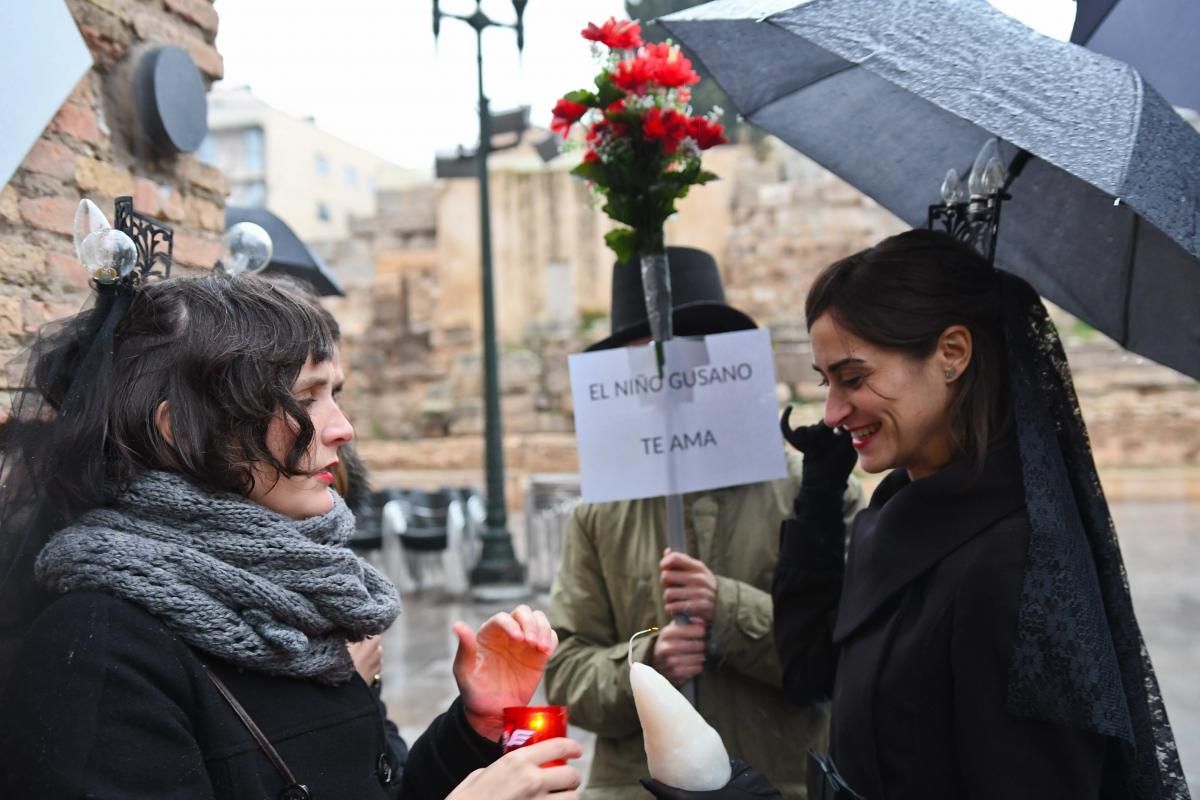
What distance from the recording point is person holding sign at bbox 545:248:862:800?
230cm

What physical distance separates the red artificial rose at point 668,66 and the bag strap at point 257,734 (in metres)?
1.47

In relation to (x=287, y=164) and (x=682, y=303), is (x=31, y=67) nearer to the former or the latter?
(x=682, y=303)

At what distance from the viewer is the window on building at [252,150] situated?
4338 cm

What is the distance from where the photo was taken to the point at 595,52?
2.15 meters

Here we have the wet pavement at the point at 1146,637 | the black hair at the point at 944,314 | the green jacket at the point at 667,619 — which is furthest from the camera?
the wet pavement at the point at 1146,637

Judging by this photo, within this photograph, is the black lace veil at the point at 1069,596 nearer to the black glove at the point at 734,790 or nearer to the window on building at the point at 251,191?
the black glove at the point at 734,790

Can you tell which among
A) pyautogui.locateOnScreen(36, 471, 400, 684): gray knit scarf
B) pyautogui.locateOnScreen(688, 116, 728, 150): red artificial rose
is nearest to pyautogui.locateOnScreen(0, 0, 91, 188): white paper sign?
pyautogui.locateOnScreen(36, 471, 400, 684): gray knit scarf

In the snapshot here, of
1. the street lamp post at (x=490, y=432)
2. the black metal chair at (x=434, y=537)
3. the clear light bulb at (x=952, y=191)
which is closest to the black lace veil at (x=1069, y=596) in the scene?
the clear light bulb at (x=952, y=191)

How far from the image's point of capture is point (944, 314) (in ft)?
5.96

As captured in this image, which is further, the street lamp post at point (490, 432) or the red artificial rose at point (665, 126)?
the street lamp post at point (490, 432)

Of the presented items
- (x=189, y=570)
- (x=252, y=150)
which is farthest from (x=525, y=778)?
(x=252, y=150)

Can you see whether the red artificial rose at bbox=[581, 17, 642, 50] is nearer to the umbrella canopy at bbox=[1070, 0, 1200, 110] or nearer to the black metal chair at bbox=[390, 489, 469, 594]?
the umbrella canopy at bbox=[1070, 0, 1200, 110]

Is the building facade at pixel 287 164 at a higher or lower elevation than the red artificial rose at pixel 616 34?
higher

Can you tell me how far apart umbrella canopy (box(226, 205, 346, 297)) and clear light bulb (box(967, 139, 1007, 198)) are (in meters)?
2.40
